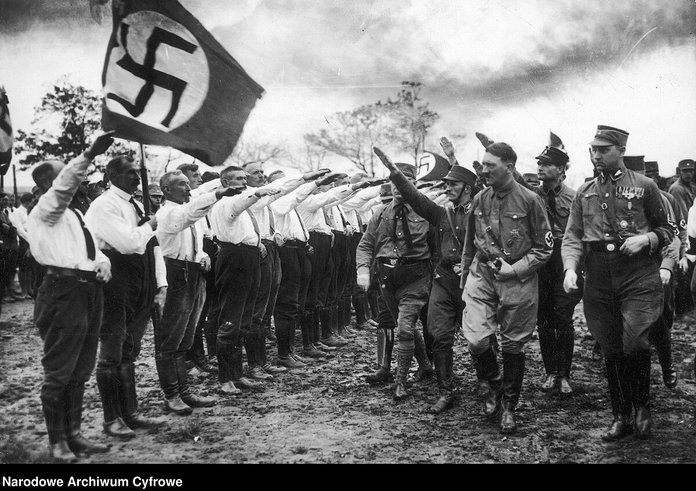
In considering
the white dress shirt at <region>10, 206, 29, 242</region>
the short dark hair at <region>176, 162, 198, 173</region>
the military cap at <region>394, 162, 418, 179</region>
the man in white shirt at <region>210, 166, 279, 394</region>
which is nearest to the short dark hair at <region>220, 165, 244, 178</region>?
the man in white shirt at <region>210, 166, 279, 394</region>

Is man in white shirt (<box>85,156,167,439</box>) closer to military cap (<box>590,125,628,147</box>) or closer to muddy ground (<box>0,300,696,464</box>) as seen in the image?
muddy ground (<box>0,300,696,464</box>)

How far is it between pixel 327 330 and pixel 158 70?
15.7ft

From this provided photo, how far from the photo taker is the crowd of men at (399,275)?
439 centimetres

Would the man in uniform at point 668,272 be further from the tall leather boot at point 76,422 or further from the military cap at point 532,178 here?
the tall leather boot at point 76,422

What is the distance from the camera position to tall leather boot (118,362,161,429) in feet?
16.5

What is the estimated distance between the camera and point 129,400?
5.08 m

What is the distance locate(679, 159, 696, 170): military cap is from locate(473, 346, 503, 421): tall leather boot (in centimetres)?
387

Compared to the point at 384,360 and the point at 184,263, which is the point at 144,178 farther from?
the point at 384,360

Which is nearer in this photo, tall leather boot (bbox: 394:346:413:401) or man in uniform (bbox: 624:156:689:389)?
man in uniform (bbox: 624:156:689:389)

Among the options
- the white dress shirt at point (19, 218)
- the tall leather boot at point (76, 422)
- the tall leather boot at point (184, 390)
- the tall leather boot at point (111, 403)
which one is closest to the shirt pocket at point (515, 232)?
the tall leather boot at point (184, 390)

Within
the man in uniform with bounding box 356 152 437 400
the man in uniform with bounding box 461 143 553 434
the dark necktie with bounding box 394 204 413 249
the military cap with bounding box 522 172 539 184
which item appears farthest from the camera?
the military cap with bounding box 522 172 539 184

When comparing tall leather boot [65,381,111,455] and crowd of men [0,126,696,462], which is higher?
crowd of men [0,126,696,462]

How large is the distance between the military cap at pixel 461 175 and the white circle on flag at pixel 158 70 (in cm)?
234

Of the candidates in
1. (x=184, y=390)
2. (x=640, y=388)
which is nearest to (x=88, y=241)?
(x=184, y=390)
